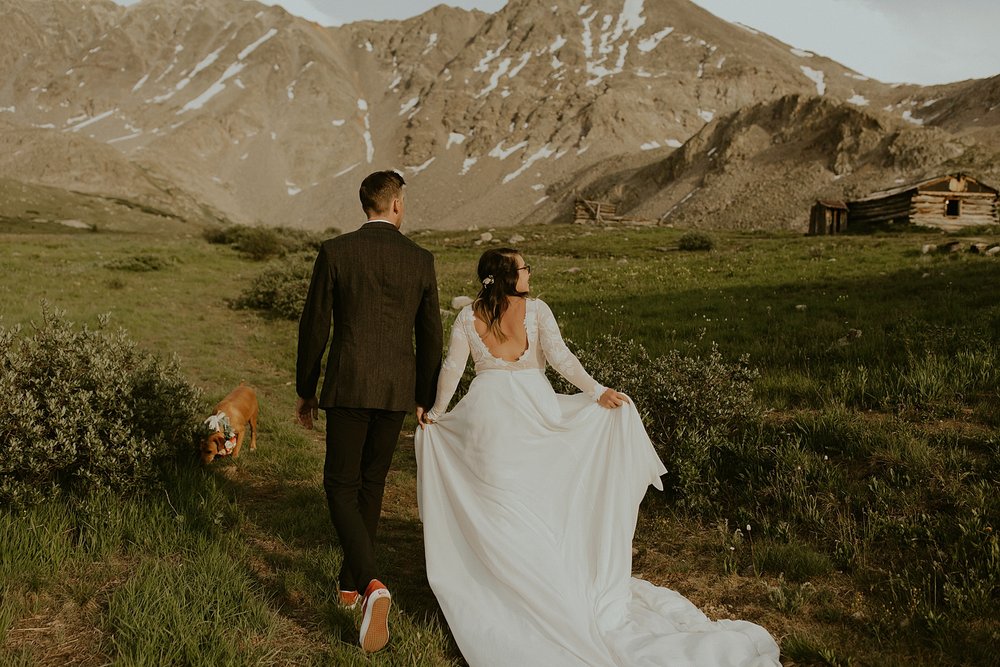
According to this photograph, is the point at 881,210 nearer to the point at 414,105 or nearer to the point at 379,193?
the point at 379,193

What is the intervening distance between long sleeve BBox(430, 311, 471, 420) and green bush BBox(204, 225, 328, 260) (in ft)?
85.0

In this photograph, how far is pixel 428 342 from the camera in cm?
430

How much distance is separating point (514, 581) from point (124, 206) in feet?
292

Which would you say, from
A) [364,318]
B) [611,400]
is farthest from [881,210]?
[364,318]

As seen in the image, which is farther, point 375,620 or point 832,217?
point 832,217

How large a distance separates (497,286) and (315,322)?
1.34m

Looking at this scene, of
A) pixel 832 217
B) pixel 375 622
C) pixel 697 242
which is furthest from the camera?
pixel 832 217

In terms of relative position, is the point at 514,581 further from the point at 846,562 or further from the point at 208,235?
the point at 208,235

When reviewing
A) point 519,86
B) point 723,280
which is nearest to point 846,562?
point 723,280

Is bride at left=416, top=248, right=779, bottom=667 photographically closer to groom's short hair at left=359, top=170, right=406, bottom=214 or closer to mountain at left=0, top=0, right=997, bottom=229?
groom's short hair at left=359, top=170, right=406, bottom=214

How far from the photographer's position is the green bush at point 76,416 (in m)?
4.69

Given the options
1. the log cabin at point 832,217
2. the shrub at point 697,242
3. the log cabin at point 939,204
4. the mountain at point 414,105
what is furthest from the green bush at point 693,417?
the mountain at point 414,105

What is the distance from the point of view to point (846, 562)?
4516mm

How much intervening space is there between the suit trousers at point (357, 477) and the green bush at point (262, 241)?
1025 inches
